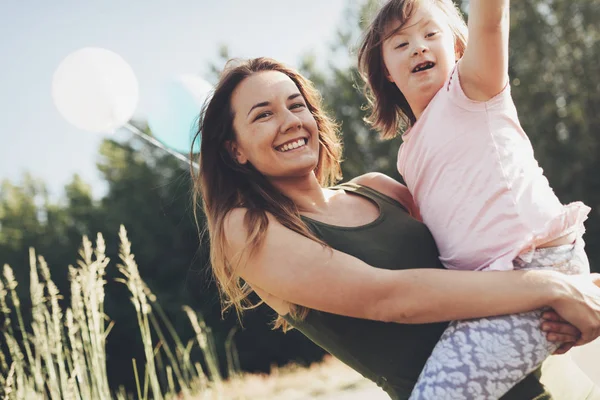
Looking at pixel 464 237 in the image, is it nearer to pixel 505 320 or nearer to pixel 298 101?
pixel 505 320

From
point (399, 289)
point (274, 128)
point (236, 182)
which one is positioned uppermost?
point (274, 128)

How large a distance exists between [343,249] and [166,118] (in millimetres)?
2747

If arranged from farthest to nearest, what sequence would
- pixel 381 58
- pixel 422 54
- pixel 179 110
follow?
pixel 179 110 < pixel 381 58 < pixel 422 54

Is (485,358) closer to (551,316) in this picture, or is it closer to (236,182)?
(551,316)

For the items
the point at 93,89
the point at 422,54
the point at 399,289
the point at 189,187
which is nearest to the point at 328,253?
the point at 399,289

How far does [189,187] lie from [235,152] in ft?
34.9

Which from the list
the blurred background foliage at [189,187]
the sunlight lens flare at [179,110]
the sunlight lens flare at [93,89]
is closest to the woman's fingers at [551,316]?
the sunlight lens flare at [179,110]

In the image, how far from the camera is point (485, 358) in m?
1.23

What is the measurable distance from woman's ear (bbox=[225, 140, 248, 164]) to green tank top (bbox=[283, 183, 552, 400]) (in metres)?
0.30

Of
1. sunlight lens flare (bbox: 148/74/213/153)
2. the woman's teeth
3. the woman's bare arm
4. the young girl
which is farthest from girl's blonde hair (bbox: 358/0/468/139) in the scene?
sunlight lens flare (bbox: 148/74/213/153)

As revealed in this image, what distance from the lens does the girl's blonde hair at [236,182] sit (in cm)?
148

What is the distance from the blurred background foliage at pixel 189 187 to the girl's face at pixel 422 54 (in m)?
7.47

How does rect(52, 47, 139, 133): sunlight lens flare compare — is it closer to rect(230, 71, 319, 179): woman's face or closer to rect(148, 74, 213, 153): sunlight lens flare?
rect(148, 74, 213, 153): sunlight lens flare

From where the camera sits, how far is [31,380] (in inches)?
96.7
